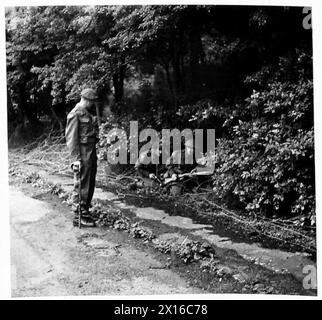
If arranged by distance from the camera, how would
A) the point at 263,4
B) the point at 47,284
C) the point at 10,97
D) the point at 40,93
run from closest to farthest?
the point at 47,284 < the point at 263,4 < the point at 10,97 < the point at 40,93

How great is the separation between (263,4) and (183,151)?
63.2 inches

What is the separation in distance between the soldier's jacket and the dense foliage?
0.15 m

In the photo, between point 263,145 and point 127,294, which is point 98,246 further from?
point 263,145

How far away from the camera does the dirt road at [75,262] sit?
399 centimetres

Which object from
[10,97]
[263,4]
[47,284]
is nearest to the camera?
[47,284]

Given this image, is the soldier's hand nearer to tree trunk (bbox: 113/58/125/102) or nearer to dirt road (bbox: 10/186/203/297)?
dirt road (bbox: 10/186/203/297)

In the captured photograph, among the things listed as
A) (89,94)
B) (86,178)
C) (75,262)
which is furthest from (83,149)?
(75,262)

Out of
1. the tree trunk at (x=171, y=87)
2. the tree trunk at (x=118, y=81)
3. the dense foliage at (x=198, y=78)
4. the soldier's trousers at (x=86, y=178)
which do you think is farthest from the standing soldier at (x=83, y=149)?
the tree trunk at (x=171, y=87)

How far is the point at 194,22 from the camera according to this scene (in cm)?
479

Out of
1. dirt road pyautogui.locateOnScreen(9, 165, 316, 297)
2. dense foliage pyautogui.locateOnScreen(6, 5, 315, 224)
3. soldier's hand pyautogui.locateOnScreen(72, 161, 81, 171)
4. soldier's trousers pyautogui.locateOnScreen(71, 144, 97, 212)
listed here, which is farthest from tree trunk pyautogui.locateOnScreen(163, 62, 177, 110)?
dirt road pyautogui.locateOnScreen(9, 165, 316, 297)

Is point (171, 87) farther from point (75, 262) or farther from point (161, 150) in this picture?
point (75, 262)

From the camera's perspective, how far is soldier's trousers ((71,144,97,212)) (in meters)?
4.50

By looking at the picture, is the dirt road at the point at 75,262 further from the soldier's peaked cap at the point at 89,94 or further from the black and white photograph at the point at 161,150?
the soldier's peaked cap at the point at 89,94
